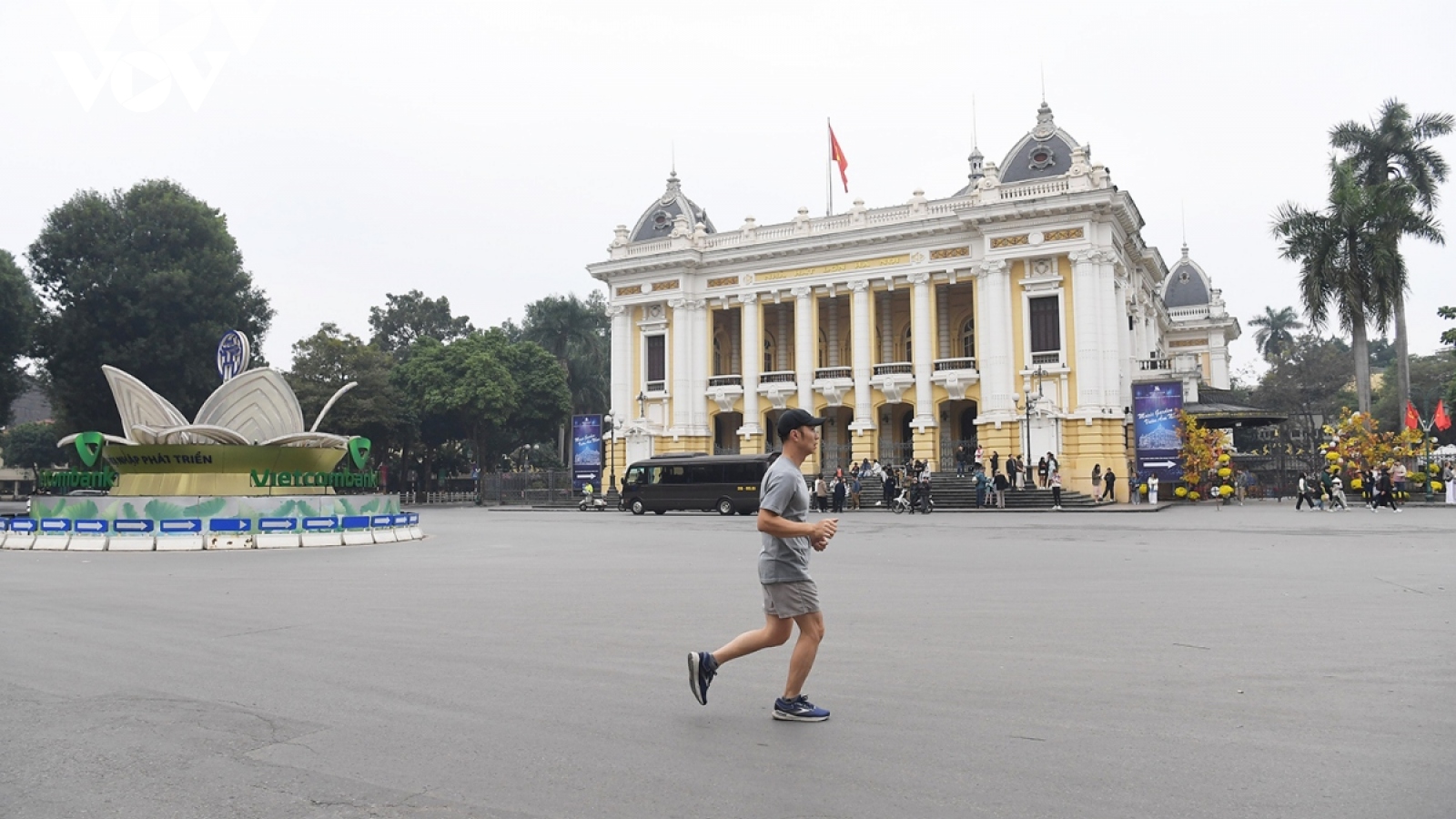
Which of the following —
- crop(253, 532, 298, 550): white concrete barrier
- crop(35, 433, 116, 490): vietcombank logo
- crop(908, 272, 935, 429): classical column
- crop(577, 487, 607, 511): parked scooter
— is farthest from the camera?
crop(908, 272, 935, 429): classical column

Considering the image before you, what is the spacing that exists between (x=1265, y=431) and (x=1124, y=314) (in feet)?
90.3

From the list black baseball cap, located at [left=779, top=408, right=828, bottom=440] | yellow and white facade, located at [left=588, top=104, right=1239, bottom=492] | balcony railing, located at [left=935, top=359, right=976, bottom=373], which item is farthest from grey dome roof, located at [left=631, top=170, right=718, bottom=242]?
black baseball cap, located at [left=779, top=408, right=828, bottom=440]

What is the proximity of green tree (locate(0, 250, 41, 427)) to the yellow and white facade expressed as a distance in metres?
25.3

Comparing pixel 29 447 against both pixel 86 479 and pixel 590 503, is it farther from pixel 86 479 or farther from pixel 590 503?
pixel 86 479

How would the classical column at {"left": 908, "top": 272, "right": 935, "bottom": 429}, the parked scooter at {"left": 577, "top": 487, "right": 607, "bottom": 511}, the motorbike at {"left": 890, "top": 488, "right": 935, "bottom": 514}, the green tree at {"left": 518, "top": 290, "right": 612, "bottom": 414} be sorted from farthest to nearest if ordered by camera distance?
the green tree at {"left": 518, "top": 290, "right": 612, "bottom": 414} → the classical column at {"left": 908, "top": 272, "right": 935, "bottom": 429} → the parked scooter at {"left": 577, "top": 487, "right": 607, "bottom": 511} → the motorbike at {"left": 890, "top": 488, "right": 935, "bottom": 514}

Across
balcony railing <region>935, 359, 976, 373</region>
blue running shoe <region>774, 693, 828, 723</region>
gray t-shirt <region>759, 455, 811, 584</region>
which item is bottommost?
blue running shoe <region>774, 693, 828, 723</region>

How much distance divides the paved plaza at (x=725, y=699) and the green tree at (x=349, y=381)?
39415 millimetres

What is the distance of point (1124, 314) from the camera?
4166 cm

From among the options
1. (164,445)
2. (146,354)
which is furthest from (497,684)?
(146,354)

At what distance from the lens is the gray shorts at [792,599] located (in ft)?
16.8

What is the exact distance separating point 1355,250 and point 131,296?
4928 cm

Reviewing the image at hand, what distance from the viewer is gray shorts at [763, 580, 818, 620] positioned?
202 inches

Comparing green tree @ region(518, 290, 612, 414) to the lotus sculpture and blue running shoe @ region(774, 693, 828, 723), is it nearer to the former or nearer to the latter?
the lotus sculpture

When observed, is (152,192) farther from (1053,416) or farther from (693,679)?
(693,679)
